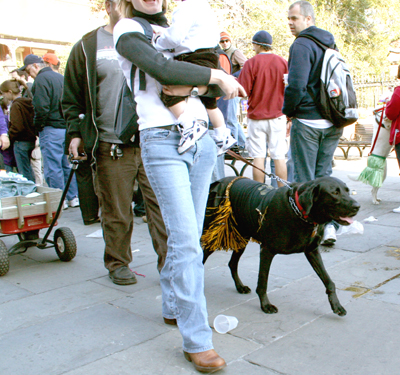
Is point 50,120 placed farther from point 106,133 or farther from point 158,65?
point 158,65

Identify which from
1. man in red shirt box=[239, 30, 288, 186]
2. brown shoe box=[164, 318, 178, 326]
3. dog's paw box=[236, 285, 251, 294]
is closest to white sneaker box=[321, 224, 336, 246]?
dog's paw box=[236, 285, 251, 294]

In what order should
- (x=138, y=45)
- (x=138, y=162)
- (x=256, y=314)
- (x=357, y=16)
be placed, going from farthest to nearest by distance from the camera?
1. (x=357, y=16)
2. (x=138, y=162)
3. (x=256, y=314)
4. (x=138, y=45)

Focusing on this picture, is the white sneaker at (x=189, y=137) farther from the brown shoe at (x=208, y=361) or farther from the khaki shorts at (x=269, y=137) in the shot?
the khaki shorts at (x=269, y=137)

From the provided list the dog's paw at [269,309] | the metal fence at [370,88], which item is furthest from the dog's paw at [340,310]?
the metal fence at [370,88]

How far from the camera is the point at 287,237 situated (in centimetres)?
299

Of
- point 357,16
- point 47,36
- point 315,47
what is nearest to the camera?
point 315,47

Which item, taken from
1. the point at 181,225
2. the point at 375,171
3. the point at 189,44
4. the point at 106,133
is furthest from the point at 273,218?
the point at 375,171

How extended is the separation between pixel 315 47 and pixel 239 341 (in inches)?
115

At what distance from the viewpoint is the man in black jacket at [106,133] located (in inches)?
148

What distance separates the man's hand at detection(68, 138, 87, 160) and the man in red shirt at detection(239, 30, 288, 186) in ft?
8.78

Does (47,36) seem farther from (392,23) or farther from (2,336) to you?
(2,336)

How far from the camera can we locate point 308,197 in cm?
282

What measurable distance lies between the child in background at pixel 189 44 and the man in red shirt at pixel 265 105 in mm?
3604

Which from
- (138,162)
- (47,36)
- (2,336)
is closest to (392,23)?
(47,36)
